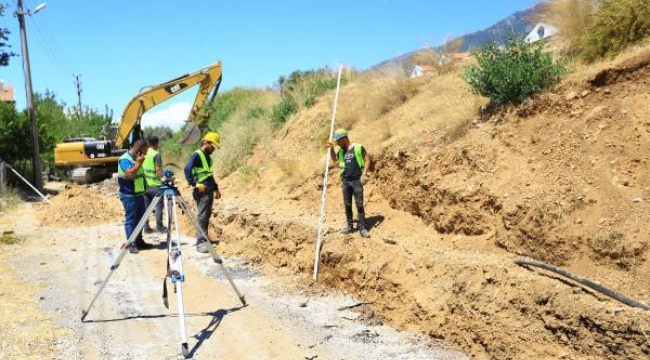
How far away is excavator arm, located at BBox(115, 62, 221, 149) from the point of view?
15.0 meters

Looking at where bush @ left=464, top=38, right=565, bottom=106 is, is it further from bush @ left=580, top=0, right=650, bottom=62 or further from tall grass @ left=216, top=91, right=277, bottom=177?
tall grass @ left=216, top=91, right=277, bottom=177

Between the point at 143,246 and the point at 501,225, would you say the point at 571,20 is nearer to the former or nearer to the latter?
the point at 501,225

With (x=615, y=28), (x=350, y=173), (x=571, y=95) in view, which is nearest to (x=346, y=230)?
(x=350, y=173)

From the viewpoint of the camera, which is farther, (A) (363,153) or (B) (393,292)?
(A) (363,153)

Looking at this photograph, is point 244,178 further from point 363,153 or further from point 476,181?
point 476,181

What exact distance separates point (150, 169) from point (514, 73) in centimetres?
608

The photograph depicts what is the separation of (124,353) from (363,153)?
408 cm

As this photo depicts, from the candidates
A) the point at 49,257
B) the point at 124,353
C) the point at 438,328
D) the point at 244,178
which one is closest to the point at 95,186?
the point at 244,178

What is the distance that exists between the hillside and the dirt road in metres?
0.42

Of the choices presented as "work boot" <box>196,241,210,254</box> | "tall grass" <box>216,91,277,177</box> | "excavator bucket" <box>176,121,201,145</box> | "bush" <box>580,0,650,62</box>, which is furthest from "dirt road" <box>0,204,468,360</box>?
"excavator bucket" <box>176,121,201,145</box>

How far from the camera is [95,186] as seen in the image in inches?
721

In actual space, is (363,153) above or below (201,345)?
above

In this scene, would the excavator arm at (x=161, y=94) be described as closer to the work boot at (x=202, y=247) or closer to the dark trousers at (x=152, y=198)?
the dark trousers at (x=152, y=198)

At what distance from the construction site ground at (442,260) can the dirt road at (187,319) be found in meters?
0.03
